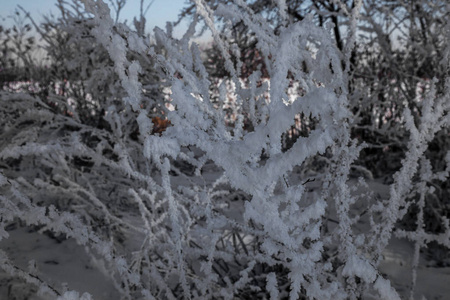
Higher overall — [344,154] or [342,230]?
[344,154]

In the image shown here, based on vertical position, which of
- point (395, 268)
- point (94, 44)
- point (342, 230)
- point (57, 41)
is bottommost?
point (395, 268)

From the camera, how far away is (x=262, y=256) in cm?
125

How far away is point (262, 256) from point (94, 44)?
10.5 ft

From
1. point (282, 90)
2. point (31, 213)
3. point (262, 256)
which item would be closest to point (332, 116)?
point (282, 90)

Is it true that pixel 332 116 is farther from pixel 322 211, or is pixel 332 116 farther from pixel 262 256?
pixel 262 256

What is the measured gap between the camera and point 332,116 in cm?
66

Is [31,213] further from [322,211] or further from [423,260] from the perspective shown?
[423,260]

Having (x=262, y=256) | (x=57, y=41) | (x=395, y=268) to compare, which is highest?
(x=57, y=41)

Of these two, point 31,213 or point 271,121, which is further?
point 31,213

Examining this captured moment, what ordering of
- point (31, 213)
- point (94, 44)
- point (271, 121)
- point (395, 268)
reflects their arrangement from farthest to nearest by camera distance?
point (94, 44) → point (395, 268) → point (31, 213) → point (271, 121)

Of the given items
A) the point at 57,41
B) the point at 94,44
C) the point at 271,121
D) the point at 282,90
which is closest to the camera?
the point at 271,121

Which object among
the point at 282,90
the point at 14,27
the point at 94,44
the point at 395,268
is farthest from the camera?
the point at 14,27

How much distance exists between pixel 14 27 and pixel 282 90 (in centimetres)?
642

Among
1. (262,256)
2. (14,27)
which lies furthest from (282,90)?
(14,27)
